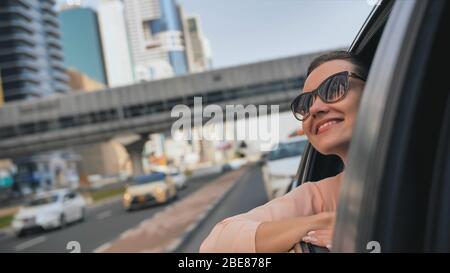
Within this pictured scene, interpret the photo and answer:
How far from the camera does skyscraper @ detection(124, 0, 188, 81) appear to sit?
2562mm

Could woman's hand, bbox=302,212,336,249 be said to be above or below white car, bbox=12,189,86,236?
above

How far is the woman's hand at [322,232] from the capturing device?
47.6 inches

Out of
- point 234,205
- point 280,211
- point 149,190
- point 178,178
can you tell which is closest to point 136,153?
point 149,190

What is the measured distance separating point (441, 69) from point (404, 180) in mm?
255

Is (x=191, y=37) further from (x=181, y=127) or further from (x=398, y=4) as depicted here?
(x=398, y=4)

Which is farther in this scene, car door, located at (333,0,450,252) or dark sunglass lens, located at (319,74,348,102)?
dark sunglass lens, located at (319,74,348,102)

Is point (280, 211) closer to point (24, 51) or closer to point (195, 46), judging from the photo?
point (195, 46)

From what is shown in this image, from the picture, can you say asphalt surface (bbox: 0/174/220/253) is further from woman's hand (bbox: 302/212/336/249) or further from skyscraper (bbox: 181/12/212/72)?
skyscraper (bbox: 181/12/212/72)

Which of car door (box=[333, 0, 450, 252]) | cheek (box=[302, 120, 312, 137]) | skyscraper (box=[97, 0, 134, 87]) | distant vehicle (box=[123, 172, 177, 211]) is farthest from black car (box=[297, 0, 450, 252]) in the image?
distant vehicle (box=[123, 172, 177, 211])

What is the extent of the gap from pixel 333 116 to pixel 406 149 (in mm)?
260

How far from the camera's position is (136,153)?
108ft

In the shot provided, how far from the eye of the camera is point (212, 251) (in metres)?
1.24

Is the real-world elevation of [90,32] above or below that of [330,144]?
above
